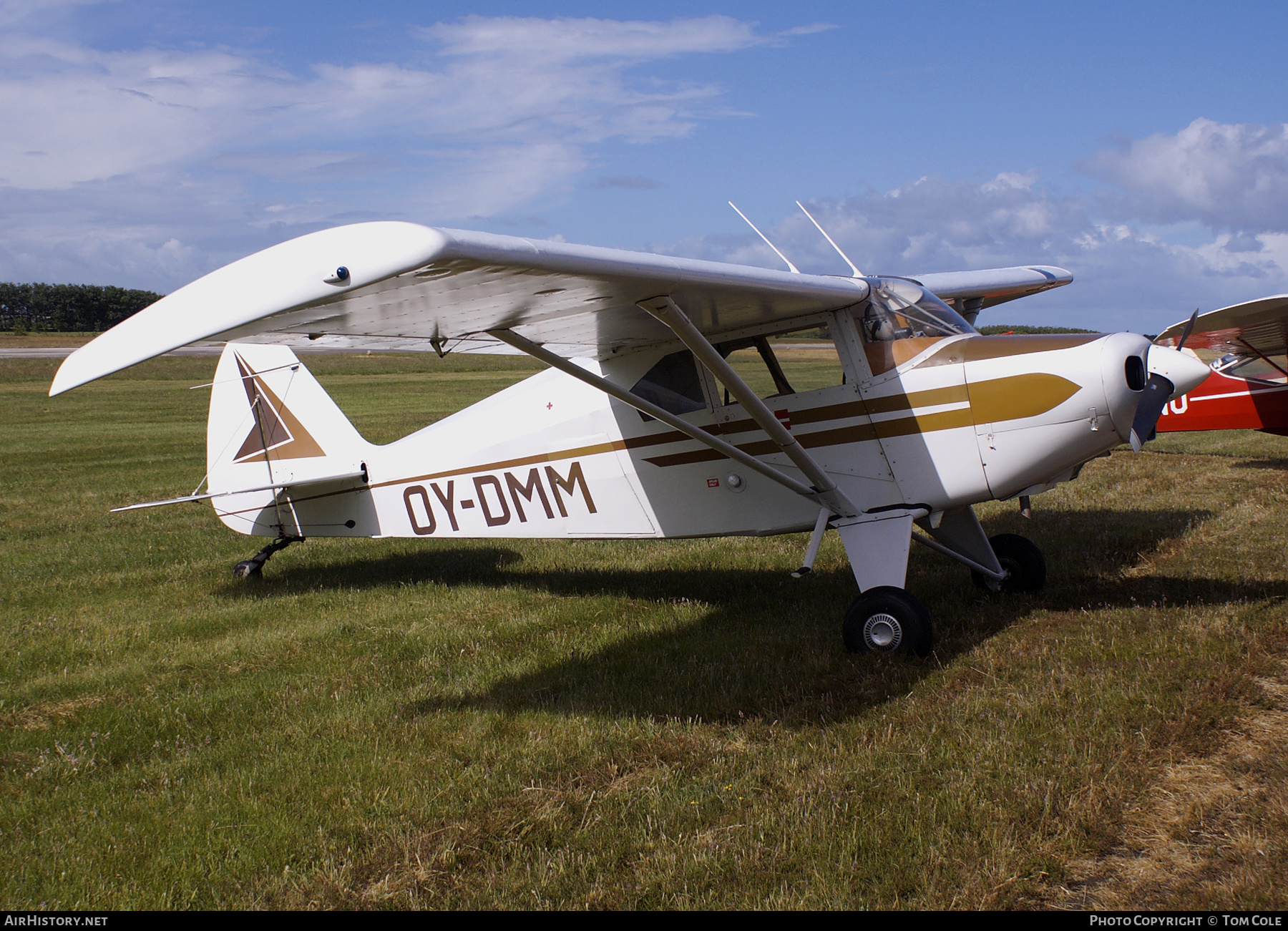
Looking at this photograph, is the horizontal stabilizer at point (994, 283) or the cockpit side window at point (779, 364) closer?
the cockpit side window at point (779, 364)

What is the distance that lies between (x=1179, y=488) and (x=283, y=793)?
11019 millimetres

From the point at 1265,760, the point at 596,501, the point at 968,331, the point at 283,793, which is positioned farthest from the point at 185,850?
the point at 968,331

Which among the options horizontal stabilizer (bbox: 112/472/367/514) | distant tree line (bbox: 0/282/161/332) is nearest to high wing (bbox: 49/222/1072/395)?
horizontal stabilizer (bbox: 112/472/367/514)

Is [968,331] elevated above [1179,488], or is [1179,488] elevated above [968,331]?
[968,331]

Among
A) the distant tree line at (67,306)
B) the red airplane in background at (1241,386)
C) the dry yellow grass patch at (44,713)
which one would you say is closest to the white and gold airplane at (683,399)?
the dry yellow grass patch at (44,713)

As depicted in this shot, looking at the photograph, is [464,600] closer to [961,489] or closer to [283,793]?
[283,793]

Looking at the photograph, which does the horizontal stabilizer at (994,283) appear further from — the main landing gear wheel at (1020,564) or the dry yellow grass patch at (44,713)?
the dry yellow grass patch at (44,713)

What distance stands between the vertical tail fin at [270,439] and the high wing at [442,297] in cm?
251

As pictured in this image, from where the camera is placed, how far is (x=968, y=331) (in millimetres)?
6188

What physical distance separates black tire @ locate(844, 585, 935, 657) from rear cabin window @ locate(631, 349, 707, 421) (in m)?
1.84

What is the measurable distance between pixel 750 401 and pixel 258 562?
17.9 feet

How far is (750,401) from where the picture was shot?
18.3 feet

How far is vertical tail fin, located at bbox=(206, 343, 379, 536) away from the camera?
838cm

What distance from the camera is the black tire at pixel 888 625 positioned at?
5.34 m
